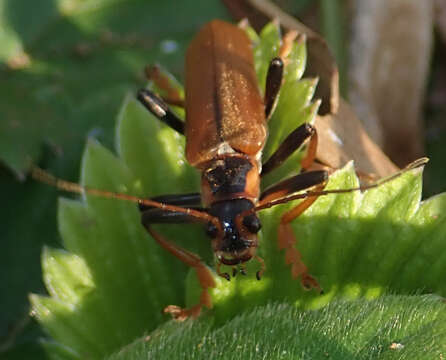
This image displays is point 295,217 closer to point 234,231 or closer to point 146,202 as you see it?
point 234,231

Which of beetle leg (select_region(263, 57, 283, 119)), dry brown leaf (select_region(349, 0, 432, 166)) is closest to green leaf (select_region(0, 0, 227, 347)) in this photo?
dry brown leaf (select_region(349, 0, 432, 166))

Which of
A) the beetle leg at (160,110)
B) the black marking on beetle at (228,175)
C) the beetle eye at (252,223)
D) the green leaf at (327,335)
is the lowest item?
the black marking on beetle at (228,175)

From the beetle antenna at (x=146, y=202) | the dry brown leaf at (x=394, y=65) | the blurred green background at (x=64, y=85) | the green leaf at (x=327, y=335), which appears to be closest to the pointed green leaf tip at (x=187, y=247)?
the green leaf at (x=327, y=335)

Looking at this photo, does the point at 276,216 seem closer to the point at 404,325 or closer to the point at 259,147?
the point at 259,147

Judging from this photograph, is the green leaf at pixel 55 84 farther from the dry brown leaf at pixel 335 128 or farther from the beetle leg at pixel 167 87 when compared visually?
the dry brown leaf at pixel 335 128

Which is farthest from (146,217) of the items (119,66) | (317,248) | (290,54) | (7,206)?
(119,66)

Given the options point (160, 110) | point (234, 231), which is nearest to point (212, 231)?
point (234, 231)

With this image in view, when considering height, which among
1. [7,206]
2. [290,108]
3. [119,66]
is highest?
[290,108]
